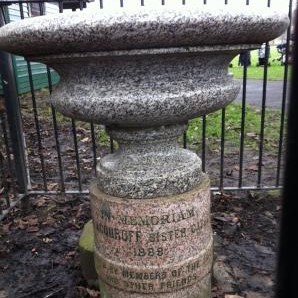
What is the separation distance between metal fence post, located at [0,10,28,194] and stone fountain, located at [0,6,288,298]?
1438mm

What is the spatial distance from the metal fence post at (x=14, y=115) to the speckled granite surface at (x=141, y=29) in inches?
65.0

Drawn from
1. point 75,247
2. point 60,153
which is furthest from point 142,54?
point 60,153

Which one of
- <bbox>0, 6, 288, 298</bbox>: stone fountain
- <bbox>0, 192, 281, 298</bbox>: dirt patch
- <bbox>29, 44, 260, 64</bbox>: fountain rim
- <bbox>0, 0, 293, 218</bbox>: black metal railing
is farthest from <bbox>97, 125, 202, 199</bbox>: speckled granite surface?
<bbox>0, 192, 281, 298</bbox>: dirt patch

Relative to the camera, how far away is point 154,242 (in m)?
1.69

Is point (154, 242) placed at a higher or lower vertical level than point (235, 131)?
higher

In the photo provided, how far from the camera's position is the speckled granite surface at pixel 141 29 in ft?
3.97

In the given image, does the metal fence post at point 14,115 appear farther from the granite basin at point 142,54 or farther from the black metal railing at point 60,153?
the granite basin at point 142,54

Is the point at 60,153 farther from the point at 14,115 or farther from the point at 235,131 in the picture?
the point at 235,131

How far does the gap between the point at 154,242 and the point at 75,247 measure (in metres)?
1.17

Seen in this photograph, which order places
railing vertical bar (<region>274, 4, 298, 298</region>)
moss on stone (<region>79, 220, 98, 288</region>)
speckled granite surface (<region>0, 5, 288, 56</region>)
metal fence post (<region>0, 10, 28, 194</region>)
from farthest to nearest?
metal fence post (<region>0, 10, 28, 194</region>)
moss on stone (<region>79, 220, 98, 288</region>)
speckled granite surface (<region>0, 5, 288, 56</region>)
railing vertical bar (<region>274, 4, 298, 298</region>)

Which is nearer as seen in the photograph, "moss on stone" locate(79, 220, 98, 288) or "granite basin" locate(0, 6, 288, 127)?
"granite basin" locate(0, 6, 288, 127)

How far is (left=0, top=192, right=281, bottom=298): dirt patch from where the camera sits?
89.7 inches

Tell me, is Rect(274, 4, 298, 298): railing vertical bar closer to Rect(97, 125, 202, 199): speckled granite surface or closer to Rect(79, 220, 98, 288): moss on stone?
Rect(97, 125, 202, 199): speckled granite surface

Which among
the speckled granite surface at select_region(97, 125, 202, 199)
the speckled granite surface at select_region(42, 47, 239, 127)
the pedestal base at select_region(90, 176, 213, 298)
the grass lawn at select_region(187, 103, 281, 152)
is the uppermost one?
the speckled granite surface at select_region(42, 47, 239, 127)
